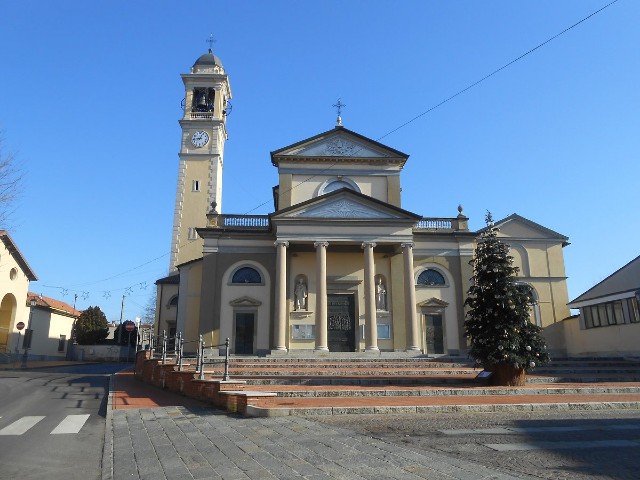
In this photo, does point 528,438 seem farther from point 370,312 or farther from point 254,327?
point 254,327

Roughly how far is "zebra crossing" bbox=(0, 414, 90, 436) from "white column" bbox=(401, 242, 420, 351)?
53.4 ft

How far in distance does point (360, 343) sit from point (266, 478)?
20232 millimetres

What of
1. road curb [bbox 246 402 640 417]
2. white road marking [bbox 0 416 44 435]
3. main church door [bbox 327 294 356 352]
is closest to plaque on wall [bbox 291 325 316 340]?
main church door [bbox 327 294 356 352]

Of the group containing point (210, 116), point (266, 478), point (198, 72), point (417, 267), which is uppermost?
point (198, 72)

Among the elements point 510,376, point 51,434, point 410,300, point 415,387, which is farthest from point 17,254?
point 510,376

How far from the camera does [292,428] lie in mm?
7223

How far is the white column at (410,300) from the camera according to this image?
23.2m

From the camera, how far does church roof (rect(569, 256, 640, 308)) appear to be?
72.5ft

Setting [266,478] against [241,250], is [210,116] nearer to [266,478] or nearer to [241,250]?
[241,250]

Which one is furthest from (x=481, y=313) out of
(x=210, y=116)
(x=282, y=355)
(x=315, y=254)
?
(x=210, y=116)

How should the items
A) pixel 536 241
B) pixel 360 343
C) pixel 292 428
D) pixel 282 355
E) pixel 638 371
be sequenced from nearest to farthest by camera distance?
pixel 292 428, pixel 638 371, pixel 282 355, pixel 360 343, pixel 536 241

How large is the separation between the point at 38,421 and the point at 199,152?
32.9m

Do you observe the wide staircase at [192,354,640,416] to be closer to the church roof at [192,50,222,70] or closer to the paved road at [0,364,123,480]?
the paved road at [0,364,123,480]

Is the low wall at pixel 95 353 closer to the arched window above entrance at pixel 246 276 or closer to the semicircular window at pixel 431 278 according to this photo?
the arched window above entrance at pixel 246 276
